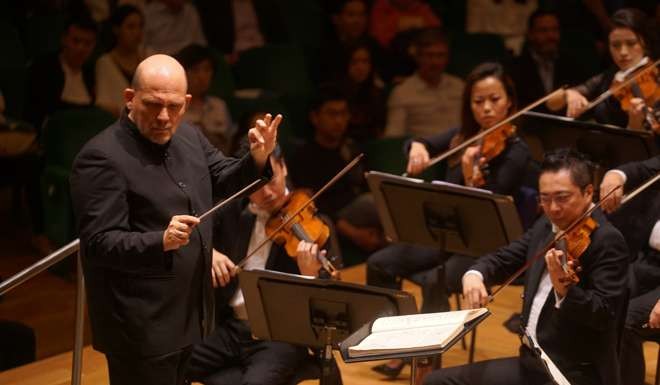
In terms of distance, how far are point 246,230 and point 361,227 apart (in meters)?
1.74

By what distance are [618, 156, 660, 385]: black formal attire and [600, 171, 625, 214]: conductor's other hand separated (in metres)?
0.08

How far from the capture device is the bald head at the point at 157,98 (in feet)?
8.61

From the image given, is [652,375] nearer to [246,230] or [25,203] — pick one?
[246,230]

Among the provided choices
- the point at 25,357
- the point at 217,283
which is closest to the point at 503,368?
the point at 217,283

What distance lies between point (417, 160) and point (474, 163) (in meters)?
0.22

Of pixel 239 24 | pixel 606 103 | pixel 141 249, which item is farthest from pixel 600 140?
pixel 239 24

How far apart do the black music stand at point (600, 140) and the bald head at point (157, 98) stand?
1.72 m

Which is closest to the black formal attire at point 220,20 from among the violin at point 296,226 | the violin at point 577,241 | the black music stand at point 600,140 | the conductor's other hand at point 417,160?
the conductor's other hand at point 417,160

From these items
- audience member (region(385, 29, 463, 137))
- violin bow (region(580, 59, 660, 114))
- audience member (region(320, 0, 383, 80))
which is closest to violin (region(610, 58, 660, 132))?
violin bow (region(580, 59, 660, 114))

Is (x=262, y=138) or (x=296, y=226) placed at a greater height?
(x=262, y=138)

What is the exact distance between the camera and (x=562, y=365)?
3131 millimetres

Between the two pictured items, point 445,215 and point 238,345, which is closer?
point 238,345

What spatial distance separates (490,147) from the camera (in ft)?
13.7

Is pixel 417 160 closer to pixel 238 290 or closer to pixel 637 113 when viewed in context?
pixel 637 113
